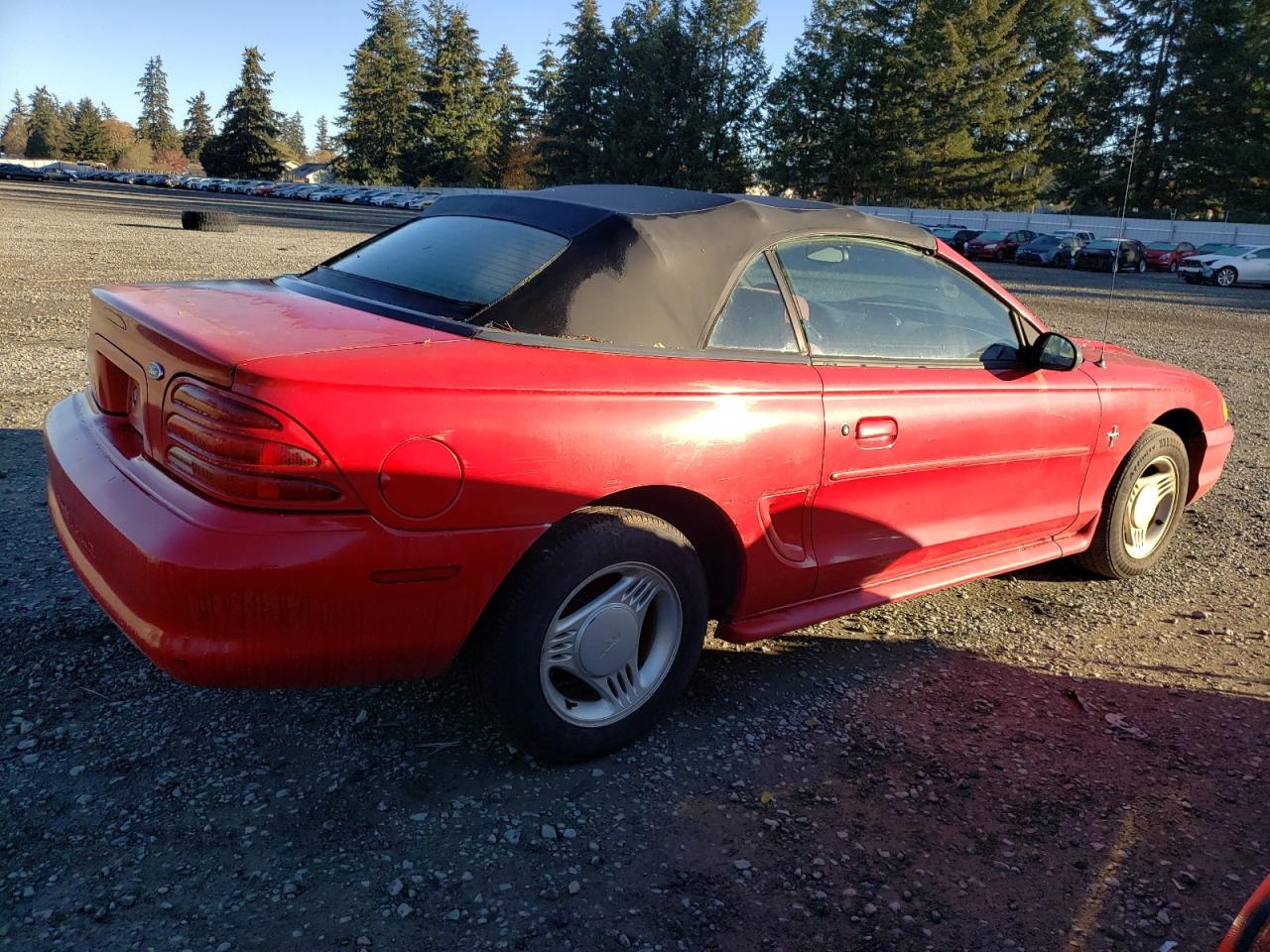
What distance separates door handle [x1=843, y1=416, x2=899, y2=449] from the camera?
10.4 feet

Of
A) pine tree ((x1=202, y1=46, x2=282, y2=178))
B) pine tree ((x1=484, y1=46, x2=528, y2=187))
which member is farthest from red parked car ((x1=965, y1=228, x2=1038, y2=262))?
pine tree ((x1=202, y1=46, x2=282, y2=178))

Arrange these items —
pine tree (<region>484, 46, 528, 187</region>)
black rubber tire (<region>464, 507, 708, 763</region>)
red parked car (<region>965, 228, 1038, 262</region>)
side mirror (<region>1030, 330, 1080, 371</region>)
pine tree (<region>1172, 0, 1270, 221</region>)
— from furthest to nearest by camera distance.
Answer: pine tree (<region>484, 46, 528, 187</region>) < pine tree (<region>1172, 0, 1270, 221</region>) < red parked car (<region>965, 228, 1038, 262</region>) < side mirror (<region>1030, 330, 1080, 371</region>) < black rubber tire (<region>464, 507, 708, 763</region>)

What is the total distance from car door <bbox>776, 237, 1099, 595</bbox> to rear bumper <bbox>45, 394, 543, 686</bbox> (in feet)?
4.00

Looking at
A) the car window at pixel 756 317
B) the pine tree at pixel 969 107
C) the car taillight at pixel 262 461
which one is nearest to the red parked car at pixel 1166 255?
the pine tree at pixel 969 107

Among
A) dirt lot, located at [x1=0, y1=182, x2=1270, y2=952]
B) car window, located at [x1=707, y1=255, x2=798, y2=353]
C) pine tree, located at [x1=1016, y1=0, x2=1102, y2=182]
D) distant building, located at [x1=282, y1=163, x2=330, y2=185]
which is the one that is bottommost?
dirt lot, located at [x1=0, y1=182, x2=1270, y2=952]

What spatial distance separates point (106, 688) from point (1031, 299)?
20.7m

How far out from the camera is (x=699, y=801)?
2.72m

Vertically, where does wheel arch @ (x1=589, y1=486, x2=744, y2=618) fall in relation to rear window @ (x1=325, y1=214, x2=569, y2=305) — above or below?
below

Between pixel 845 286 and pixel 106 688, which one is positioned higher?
pixel 845 286

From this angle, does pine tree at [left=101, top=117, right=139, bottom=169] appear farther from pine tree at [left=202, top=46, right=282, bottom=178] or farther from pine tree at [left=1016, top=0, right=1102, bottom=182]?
pine tree at [left=1016, top=0, right=1102, bottom=182]

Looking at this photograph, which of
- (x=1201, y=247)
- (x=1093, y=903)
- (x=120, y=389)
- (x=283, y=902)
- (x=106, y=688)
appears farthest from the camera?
(x=1201, y=247)

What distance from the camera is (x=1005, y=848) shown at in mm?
2592

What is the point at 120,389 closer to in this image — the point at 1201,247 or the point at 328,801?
the point at 328,801

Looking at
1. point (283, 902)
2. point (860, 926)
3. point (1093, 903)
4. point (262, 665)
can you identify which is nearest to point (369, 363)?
point (262, 665)
